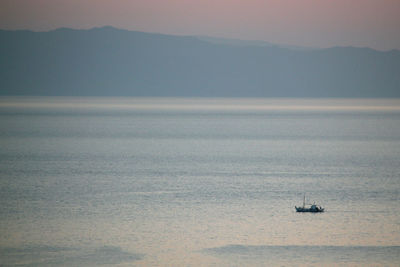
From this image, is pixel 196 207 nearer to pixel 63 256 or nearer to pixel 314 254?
pixel 314 254

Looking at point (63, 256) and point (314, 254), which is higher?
point (314, 254)

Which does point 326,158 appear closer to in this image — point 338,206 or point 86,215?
point 338,206

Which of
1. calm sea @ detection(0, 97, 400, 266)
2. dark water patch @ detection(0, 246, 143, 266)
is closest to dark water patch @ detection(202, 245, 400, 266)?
calm sea @ detection(0, 97, 400, 266)

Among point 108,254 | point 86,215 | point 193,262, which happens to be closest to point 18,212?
point 86,215

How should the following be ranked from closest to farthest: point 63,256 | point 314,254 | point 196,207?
1. point 63,256
2. point 314,254
3. point 196,207

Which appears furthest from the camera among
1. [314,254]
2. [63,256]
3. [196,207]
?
[196,207]

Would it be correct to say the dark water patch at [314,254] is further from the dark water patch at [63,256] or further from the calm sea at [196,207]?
the dark water patch at [63,256]

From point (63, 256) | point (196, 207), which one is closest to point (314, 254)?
point (63, 256)

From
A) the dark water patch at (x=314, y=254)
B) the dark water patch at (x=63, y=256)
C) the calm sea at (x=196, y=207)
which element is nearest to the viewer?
the dark water patch at (x=63, y=256)

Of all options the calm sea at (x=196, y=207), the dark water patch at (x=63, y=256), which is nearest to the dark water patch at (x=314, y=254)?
the calm sea at (x=196, y=207)

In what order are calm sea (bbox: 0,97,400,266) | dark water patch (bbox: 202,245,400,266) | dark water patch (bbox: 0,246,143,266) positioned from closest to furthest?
dark water patch (bbox: 0,246,143,266) → dark water patch (bbox: 202,245,400,266) → calm sea (bbox: 0,97,400,266)

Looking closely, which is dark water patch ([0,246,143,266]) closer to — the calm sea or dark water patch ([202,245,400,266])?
the calm sea

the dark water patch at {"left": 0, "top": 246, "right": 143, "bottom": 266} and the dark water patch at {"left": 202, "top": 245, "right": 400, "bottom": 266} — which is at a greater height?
the dark water patch at {"left": 202, "top": 245, "right": 400, "bottom": 266}

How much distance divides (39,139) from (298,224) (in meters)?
75.1
